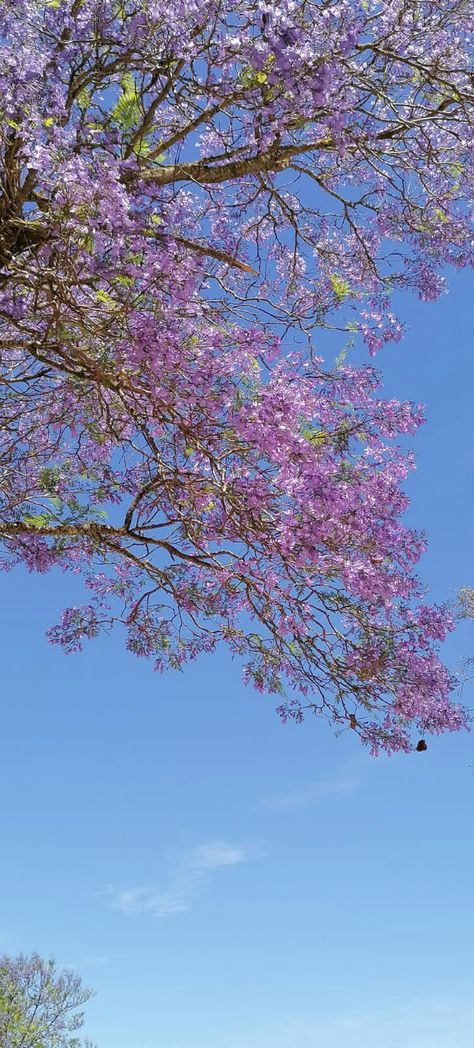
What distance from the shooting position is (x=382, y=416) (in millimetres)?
5961

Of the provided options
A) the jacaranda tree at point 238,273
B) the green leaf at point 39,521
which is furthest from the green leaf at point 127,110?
the green leaf at point 39,521

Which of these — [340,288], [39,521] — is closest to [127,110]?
[340,288]

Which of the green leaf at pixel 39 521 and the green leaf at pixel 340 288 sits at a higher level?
the green leaf at pixel 340 288

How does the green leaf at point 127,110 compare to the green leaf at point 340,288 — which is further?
the green leaf at point 340,288

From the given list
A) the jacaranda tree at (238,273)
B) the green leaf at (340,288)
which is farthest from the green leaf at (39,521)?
the green leaf at (340,288)

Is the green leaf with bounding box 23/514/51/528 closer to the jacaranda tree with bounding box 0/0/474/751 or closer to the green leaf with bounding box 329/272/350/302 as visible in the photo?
the jacaranda tree with bounding box 0/0/474/751

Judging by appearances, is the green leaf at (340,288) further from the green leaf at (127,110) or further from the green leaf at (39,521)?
the green leaf at (39,521)

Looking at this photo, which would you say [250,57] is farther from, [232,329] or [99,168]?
[232,329]

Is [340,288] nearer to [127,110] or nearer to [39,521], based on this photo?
[127,110]

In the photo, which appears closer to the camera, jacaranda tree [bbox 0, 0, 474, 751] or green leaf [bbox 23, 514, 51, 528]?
jacaranda tree [bbox 0, 0, 474, 751]

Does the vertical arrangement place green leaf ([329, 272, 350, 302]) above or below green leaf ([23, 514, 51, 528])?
above

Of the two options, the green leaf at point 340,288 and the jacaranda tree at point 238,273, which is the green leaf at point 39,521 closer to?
the jacaranda tree at point 238,273

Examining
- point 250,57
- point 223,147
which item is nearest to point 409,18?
point 223,147

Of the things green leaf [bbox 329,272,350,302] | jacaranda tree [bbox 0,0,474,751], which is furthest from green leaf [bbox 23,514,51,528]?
green leaf [bbox 329,272,350,302]
